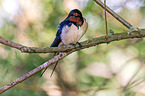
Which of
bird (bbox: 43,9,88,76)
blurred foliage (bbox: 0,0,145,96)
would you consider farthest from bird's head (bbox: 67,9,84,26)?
blurred foliage (bbox: 0,0,145,96)

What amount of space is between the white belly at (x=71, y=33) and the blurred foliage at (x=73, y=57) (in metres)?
0.35

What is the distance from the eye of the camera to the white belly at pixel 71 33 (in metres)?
1.49

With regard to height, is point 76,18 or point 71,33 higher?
point 76,18

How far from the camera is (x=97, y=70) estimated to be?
2.09 metres

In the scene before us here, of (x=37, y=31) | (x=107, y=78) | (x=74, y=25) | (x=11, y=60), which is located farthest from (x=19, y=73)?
(x=107, y=78)

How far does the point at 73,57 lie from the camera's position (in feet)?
6.93

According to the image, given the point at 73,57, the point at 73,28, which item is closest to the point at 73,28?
the point at 73,28

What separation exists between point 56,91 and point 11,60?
1.70 ft

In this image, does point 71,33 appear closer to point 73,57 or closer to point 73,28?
point 73,28

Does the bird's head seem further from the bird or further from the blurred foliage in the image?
the blurred foliage

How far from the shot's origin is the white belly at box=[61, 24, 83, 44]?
149cm

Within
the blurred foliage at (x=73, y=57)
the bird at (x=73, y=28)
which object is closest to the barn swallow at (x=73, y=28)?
the bird at (x=73, y=28)

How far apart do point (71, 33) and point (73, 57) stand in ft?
2.14

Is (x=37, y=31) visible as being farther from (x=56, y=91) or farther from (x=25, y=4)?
(x=56, y=91)
